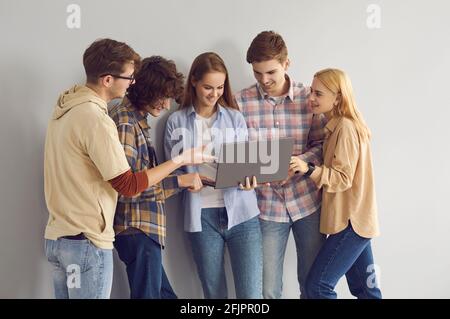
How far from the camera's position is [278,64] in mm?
2473

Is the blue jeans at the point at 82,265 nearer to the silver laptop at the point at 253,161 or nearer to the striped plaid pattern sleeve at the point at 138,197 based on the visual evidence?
the striped plaid pattern sleeve at the point at 138,197

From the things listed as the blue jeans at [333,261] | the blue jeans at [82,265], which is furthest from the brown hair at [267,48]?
the blue jeans at [82,265]

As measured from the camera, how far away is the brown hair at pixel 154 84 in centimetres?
228

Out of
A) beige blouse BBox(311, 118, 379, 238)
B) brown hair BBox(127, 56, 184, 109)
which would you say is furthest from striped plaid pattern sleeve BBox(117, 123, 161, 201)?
beige blouse BBox(311, 118, 379, 238)

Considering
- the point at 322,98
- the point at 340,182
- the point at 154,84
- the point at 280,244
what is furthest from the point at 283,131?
the point at 154,84

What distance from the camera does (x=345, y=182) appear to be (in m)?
2.39

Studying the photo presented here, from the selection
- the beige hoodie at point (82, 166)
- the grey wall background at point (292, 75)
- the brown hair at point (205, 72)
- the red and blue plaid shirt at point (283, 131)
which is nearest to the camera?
the beige hoodie at point (82, 166)

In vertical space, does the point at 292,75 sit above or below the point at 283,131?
above

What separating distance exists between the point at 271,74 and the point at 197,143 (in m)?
0.42

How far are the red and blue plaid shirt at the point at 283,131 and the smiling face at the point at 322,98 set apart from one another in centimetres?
→ 11

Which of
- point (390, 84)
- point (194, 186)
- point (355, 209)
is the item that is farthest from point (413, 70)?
point (194, 186)

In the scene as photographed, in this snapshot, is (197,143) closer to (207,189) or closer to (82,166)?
(207,189)

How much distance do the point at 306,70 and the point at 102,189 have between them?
1173mm

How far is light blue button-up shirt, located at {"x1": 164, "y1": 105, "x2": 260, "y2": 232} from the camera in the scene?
244cm
